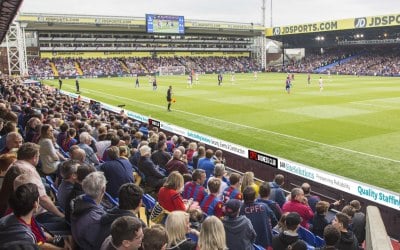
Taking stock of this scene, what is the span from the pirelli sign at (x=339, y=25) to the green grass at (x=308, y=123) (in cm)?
3581

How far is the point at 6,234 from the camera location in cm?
369

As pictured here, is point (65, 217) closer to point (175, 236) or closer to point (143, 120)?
point (175, 236)

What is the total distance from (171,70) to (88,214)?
3143 inches

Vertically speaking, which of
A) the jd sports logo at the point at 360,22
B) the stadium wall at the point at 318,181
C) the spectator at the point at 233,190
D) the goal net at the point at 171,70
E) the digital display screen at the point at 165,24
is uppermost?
the digital display screen at the point at 165,24

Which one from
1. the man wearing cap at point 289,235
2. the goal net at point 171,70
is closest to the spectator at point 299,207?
the man wearing cap at point 289,235

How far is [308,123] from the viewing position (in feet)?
76.3

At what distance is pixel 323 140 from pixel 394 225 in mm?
9933

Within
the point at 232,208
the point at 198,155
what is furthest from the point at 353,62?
the point at 232,208

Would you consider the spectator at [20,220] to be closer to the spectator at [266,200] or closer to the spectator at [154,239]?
the spectator at [154,239]

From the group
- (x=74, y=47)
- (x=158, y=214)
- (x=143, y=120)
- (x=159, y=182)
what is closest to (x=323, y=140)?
(x=143, y=120)

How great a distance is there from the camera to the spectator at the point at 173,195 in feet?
20.0

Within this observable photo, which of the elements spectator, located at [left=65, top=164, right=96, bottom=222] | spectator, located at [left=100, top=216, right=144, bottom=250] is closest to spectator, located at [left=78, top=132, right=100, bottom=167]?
spectator, located at [left=65, top=164, right=96, bottom=222]

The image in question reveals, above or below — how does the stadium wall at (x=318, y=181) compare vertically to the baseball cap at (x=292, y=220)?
below

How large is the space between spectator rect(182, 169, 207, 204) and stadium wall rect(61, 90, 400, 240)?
16.3 ft
